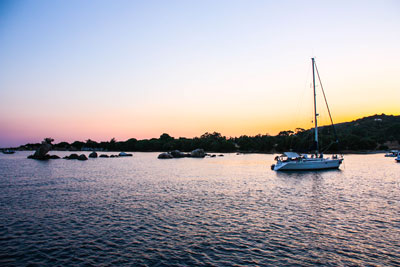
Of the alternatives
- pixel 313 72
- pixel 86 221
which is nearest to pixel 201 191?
pixel 86 221

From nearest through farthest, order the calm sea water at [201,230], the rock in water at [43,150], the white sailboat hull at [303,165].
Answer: the calm sea water at [201,230] < the white sailboat hull at [303,165] < the rock in water at [43,150]

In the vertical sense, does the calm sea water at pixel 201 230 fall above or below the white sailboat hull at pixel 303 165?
below

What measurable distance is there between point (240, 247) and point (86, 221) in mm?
12564

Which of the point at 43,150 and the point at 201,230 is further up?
the point at 43,150

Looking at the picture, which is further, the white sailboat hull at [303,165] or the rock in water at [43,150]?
the rock in water at [43,150]

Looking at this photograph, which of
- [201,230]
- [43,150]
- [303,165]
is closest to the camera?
[201,230]

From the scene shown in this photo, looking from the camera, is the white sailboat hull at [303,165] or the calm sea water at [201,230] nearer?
the calm sea water at [201,230]

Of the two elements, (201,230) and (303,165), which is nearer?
(201,230)

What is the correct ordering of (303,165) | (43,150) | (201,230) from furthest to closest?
1. (43,150)
2. (303,165)
3. (201,230)

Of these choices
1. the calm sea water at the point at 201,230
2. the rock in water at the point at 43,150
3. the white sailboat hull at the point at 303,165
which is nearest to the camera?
the calm sea water at the point at 201,230

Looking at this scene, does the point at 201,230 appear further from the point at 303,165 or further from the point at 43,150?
the point at 43,150

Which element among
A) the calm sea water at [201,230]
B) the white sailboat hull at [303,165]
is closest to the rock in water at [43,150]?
the calm sea water at [201,230]

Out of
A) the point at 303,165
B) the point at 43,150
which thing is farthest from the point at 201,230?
the point at 43,150

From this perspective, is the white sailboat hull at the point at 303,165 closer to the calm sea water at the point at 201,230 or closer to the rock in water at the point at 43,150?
the calm sea water at the point at 201,230
